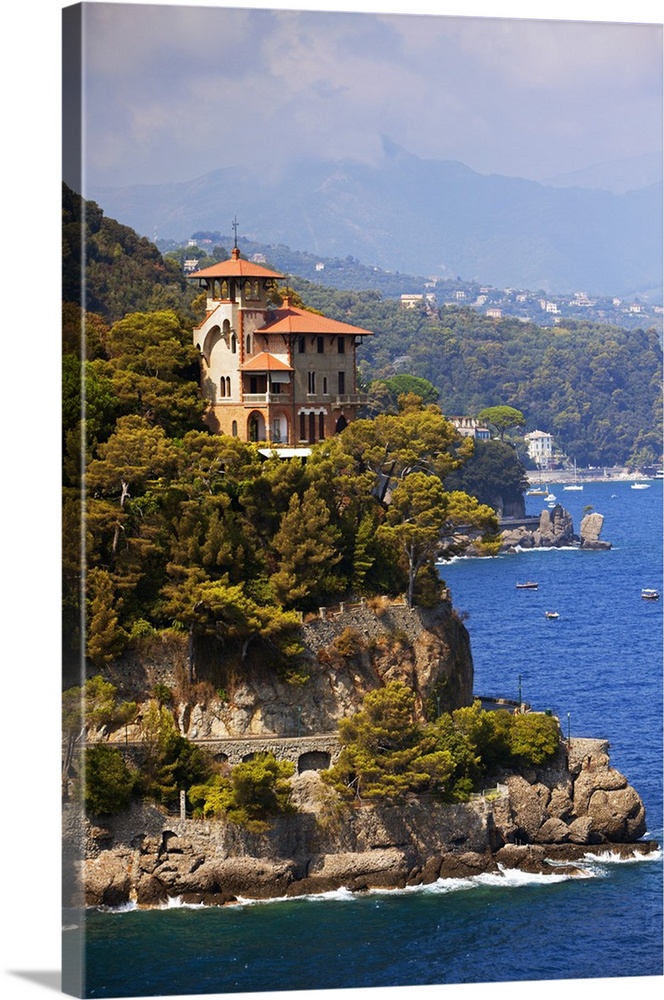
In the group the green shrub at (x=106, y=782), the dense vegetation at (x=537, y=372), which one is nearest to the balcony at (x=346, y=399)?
the green shrub at (x=106, y=782)

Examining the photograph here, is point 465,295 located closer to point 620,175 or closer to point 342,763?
point 620,175

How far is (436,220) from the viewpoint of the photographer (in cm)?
8731

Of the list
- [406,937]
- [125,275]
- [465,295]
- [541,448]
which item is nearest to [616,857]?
[406,937]

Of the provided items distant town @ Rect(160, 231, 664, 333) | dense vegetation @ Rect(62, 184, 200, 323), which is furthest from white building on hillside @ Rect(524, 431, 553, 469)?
dense vegetation @ Rect(62, 184, 200, 323)

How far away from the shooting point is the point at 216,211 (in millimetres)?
66438

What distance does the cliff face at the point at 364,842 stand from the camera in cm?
2420

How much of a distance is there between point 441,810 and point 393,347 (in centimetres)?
5284

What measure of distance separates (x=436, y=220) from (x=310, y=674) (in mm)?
62234

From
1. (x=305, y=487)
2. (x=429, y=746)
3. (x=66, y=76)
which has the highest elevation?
(x=66, y=76)

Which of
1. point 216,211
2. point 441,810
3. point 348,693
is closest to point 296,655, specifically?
point 348,693

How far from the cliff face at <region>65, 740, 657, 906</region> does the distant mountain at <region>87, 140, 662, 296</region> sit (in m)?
22.0

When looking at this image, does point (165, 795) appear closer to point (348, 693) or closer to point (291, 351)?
point (348, 693)

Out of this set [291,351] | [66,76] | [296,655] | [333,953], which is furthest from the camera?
[291,351]

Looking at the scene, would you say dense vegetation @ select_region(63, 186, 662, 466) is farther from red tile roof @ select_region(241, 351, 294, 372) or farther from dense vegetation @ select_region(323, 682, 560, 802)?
dense vegetation @ select_region(323, 682, 560, 802)
